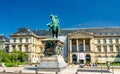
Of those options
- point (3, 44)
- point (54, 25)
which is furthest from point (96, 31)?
point (54, 25)

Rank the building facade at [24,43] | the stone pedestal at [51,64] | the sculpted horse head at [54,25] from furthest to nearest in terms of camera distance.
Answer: the building facade at [24,43] → the sculpted horse head at [54,25] → the stone pedestal at [51,64]

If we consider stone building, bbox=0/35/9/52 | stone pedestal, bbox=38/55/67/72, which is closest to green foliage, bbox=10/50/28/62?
stone building, bbox=0/35/9/52

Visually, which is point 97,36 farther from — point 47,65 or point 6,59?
point 47,65

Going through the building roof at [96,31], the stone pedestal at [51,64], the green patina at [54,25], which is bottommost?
the stone pedestal at [51,64]

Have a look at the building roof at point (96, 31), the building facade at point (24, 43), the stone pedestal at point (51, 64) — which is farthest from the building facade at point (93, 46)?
the stone pedestal at point (51, 64)

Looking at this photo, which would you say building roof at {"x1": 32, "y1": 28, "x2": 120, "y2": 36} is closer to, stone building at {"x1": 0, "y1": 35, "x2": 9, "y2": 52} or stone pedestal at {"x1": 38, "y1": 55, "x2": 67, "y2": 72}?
stone building at {"x1": 0, "y1": 35, "x2": 9, "y2": 52}

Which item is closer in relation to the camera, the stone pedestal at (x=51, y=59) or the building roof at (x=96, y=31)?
the stone pedestal at (x=51, y=59)

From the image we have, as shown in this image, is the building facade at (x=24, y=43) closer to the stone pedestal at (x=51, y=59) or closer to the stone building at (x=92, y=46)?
the stone building at (x=92, y=46)

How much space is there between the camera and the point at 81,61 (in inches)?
3716

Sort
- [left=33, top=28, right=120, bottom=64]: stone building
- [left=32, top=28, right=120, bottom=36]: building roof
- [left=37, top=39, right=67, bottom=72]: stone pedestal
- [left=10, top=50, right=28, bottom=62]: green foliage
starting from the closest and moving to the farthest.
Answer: [left=37, top=39, right=67, bottom=72]: stone pedestal, [left=10, top=50, right=28, bottom=62]: green foliage, [left=33, top=28, right=120, bottom=64]: stone building, [left=32, top=28, right=120, bottom=36]: building roof

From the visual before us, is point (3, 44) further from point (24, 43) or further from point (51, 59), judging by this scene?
point (51, 59)

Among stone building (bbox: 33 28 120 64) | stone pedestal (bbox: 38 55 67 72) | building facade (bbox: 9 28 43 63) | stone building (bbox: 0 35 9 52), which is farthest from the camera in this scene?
stone building (bbox: 0 35 9 52)

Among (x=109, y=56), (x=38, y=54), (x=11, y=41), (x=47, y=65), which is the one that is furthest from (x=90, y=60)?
(x=47, y=65)

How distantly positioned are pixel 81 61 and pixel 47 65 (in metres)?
69.8
